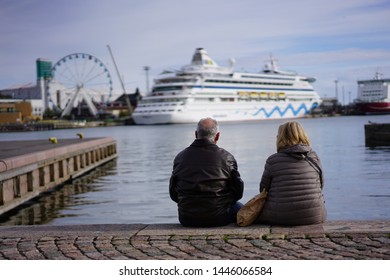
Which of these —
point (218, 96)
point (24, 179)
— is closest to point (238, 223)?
point (24, 179)

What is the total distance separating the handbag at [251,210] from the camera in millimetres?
3803

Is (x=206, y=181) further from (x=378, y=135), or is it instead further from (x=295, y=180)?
(x=378, y=135)

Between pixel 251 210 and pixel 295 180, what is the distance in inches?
13.2

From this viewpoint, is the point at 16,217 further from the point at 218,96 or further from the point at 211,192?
the point at 218,96

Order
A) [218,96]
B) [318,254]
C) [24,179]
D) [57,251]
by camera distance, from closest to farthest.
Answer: [318,254] → [57,251] → [24,179] → [218,96]

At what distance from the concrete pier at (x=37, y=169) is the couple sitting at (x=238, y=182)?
16.8 ft

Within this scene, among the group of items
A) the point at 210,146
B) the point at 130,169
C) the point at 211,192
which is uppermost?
the point at 210,146

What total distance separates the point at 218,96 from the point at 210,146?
178ft

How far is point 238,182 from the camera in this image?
3854mm

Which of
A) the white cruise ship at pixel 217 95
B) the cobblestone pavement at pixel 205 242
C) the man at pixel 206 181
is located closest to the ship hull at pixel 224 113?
the white cruise ship at pixel 217 95

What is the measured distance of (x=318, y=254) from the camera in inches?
121

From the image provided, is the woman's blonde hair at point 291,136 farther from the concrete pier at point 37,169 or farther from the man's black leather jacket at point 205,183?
the concrete pier at point 37,169

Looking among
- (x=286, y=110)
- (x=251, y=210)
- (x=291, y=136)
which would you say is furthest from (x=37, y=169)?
(x=286, y=110)

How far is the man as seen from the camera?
379 centimetres
